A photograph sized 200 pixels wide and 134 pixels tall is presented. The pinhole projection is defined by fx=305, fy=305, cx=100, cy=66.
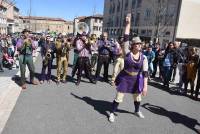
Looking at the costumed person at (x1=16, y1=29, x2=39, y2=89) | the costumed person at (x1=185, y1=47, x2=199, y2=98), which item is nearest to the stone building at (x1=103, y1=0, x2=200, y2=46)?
the costumed person at (x1=185, y1=47, x2=199, y2=98)

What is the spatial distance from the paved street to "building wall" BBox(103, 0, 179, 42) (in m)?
23.1

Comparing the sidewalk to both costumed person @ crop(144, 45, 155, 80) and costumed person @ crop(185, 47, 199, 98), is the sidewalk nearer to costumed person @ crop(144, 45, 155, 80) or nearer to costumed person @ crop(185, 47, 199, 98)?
costumed person @ crop(185, 47, 199, 98)

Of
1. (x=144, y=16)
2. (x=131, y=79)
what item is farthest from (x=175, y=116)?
(x=144, y=16)

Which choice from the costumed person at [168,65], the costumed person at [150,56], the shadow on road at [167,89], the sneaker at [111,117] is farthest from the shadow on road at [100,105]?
the costumed person at [150,56]

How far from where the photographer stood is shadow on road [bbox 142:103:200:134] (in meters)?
6.86

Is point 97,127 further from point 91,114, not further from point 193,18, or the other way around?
point 193,18

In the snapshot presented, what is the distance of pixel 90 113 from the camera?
23.1 feet

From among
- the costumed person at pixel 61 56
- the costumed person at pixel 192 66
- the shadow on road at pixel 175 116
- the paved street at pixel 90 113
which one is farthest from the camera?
the costumed person at pixel 61 56

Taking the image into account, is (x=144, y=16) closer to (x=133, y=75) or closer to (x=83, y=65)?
(x=83, y=65)

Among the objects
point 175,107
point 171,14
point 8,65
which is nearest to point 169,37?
point 171,14

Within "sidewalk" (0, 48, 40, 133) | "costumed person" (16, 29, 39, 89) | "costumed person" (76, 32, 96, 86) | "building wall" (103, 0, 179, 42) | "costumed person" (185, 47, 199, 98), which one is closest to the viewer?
"sidewalk" (0, 48, 40, 133)

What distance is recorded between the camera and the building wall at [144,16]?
38.2 metres

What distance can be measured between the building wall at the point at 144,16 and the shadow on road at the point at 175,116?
945 inches

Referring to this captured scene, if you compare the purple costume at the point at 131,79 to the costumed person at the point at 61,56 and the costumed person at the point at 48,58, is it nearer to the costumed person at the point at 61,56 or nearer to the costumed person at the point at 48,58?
the costumed person at the point at 61,56
